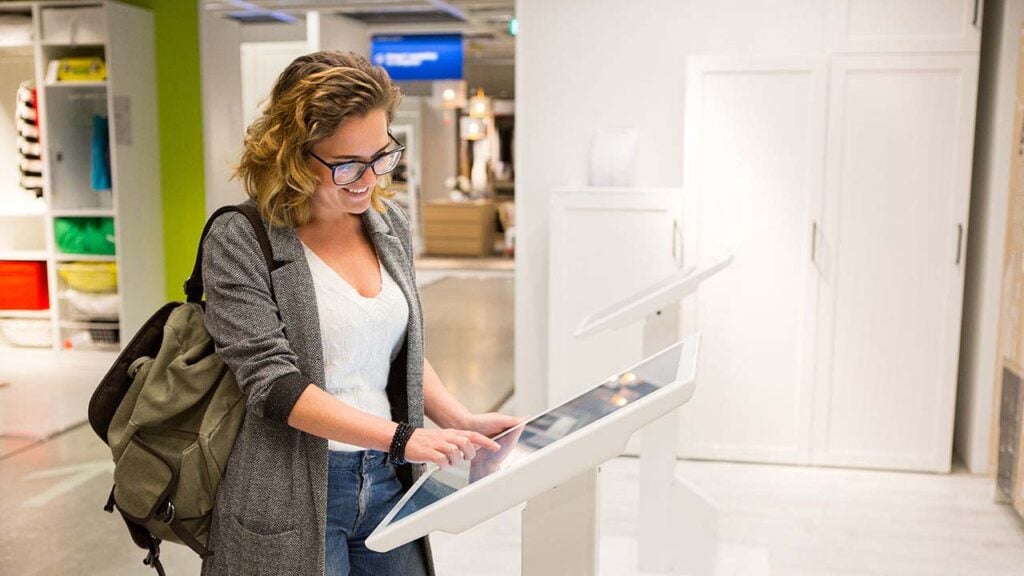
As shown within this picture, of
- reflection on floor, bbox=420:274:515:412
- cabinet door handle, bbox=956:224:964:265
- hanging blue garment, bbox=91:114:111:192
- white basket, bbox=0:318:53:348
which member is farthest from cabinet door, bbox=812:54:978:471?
white basket, bbox=0:318:53:348

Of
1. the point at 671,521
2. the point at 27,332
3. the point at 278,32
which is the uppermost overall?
the point at 278,32

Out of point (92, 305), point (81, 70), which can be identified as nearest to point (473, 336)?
point (92, 305)

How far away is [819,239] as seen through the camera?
179 inches

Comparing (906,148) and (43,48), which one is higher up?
(43,48)

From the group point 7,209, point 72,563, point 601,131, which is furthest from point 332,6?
point 72,563

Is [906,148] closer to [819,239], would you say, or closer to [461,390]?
[819,239]

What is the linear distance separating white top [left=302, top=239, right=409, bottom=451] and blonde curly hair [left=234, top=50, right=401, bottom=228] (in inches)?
4.0

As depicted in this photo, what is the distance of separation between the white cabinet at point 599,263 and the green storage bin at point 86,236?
412 centimetres

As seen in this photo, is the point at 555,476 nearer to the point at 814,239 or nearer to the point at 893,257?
the point at 814,239

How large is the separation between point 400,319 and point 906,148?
344 cm

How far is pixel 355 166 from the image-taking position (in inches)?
64.2

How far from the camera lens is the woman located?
1.55 meters

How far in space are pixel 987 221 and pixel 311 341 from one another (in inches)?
153

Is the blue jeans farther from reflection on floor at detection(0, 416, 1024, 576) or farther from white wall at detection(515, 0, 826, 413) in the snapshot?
white wall at detection(515, 0, 826, 413)
